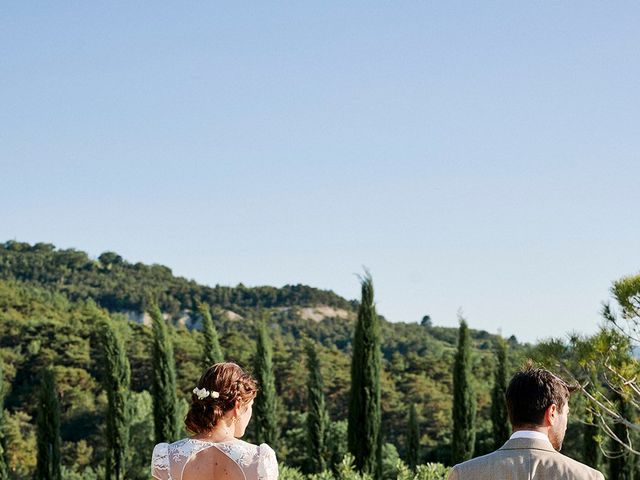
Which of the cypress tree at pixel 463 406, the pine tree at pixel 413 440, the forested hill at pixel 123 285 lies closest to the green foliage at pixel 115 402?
the cypress tree at pixel 463 406

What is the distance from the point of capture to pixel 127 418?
19.7 m

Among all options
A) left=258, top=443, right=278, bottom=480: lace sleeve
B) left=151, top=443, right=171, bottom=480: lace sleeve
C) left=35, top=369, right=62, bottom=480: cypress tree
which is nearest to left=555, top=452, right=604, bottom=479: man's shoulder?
left=258, top=443, right=278, bottom=480: lace sleeve

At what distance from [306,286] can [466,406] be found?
6067 centimetres

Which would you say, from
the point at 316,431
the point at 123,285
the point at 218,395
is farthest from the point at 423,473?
the point at 123,285

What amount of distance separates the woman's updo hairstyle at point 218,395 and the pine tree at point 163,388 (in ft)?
53.2

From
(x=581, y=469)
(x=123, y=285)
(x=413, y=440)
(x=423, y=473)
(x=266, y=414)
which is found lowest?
(x=413, y=440)

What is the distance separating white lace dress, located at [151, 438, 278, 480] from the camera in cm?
340

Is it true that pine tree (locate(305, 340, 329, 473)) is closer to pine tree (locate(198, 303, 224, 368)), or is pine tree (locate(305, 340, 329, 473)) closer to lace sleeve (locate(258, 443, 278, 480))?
pine tree (locate(198, 303, 224, 368))

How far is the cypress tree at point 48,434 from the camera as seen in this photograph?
754 inches

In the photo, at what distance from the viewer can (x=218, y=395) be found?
11.1 feet

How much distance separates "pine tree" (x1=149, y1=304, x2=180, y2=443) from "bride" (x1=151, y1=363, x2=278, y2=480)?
53.1 feet

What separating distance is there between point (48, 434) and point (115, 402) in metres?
1.54

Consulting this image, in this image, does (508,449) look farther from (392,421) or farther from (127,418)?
(392,421)

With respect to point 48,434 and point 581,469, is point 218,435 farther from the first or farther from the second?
point 48,434
